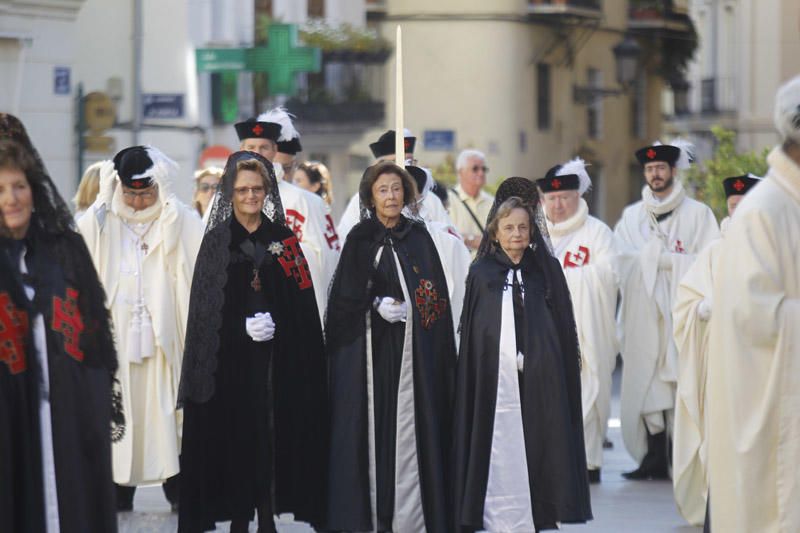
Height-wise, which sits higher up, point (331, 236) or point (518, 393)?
point (331, 236)

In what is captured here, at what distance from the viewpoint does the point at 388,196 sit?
373 inches

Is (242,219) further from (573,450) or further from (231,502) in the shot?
(573,450)

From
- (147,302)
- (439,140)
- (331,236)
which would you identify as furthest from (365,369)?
(439,140)

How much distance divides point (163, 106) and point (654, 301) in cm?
1037

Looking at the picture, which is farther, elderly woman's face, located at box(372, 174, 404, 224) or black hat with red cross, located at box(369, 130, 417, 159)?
black hat with red cross, located at box(369, 130, 417, 159)

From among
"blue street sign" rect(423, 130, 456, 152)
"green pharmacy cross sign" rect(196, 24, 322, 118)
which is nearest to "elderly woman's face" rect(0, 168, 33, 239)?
"green pharmacy cross sign" rect(196, 24, 322, 118)

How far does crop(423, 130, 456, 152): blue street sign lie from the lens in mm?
34938

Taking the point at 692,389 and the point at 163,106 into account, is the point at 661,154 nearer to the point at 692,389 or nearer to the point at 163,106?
the point at 692,389

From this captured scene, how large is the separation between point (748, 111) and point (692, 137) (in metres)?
4.06

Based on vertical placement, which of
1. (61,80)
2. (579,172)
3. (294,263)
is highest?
(61,80)

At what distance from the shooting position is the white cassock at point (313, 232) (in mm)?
11375

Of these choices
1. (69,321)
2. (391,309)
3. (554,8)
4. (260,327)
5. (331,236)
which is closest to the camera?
(69,321)

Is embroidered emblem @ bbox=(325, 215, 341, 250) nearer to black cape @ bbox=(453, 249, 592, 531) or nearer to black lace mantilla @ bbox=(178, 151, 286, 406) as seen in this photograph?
black cape @ bbox=(453, 249, 592, 531)

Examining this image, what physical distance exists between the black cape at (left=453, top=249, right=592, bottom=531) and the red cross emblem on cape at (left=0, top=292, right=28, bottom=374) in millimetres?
3358
